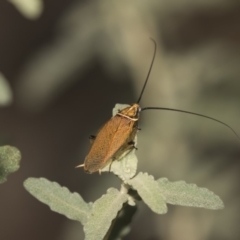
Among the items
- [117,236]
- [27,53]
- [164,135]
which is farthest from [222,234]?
[27,53]

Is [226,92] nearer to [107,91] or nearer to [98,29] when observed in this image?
[98,29]

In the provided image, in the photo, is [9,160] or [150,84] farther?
[150,84]

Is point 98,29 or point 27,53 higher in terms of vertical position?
point 98,29

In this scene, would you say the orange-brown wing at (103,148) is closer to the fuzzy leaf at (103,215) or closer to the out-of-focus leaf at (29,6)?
the fuzzy leaf at (103,215)

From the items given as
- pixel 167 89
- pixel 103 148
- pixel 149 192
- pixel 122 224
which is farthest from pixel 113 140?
pixel 167 89

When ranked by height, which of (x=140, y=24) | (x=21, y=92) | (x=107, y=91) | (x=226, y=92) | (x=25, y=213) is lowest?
(x=25, y=213)

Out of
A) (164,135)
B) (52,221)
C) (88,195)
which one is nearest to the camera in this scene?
(164,135)
